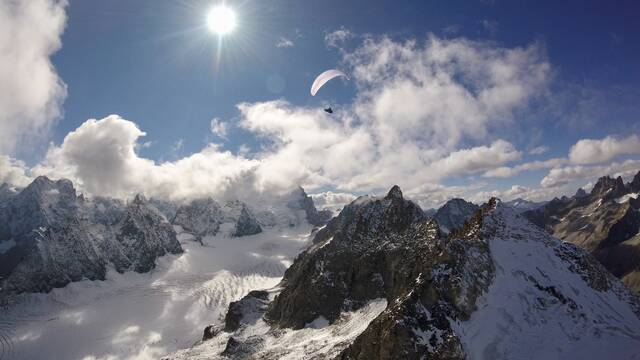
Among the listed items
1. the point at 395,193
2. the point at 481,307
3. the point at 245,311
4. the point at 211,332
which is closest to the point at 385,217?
the point at 395,193

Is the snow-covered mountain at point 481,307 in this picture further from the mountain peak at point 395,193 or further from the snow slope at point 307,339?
the mountain peak at point 395,193

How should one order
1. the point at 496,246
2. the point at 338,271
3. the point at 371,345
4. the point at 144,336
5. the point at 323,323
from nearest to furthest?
the point at 371,345 < the point at 496,246 < the point at 323,323 < the point at 338,271 < the point at 144,336

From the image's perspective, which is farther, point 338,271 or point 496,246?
point 338,271

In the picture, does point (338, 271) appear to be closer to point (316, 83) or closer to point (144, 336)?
point (316, 83)

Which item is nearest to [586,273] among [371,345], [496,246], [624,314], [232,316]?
[624,314]

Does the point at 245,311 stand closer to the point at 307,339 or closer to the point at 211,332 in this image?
the point at 211,332

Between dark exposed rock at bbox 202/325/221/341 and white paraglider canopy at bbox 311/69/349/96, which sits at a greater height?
white paraglider canopy at bbox 311/69/349/96

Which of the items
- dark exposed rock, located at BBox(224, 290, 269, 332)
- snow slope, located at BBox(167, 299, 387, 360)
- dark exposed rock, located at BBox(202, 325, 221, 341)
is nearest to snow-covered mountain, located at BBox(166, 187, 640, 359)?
snow slope, located at BBox(167, 299, 387, 360)

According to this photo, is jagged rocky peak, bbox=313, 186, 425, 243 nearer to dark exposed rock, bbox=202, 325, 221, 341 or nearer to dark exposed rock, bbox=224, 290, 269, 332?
dark exposed rock, bbox=224, 290, 269, 332
